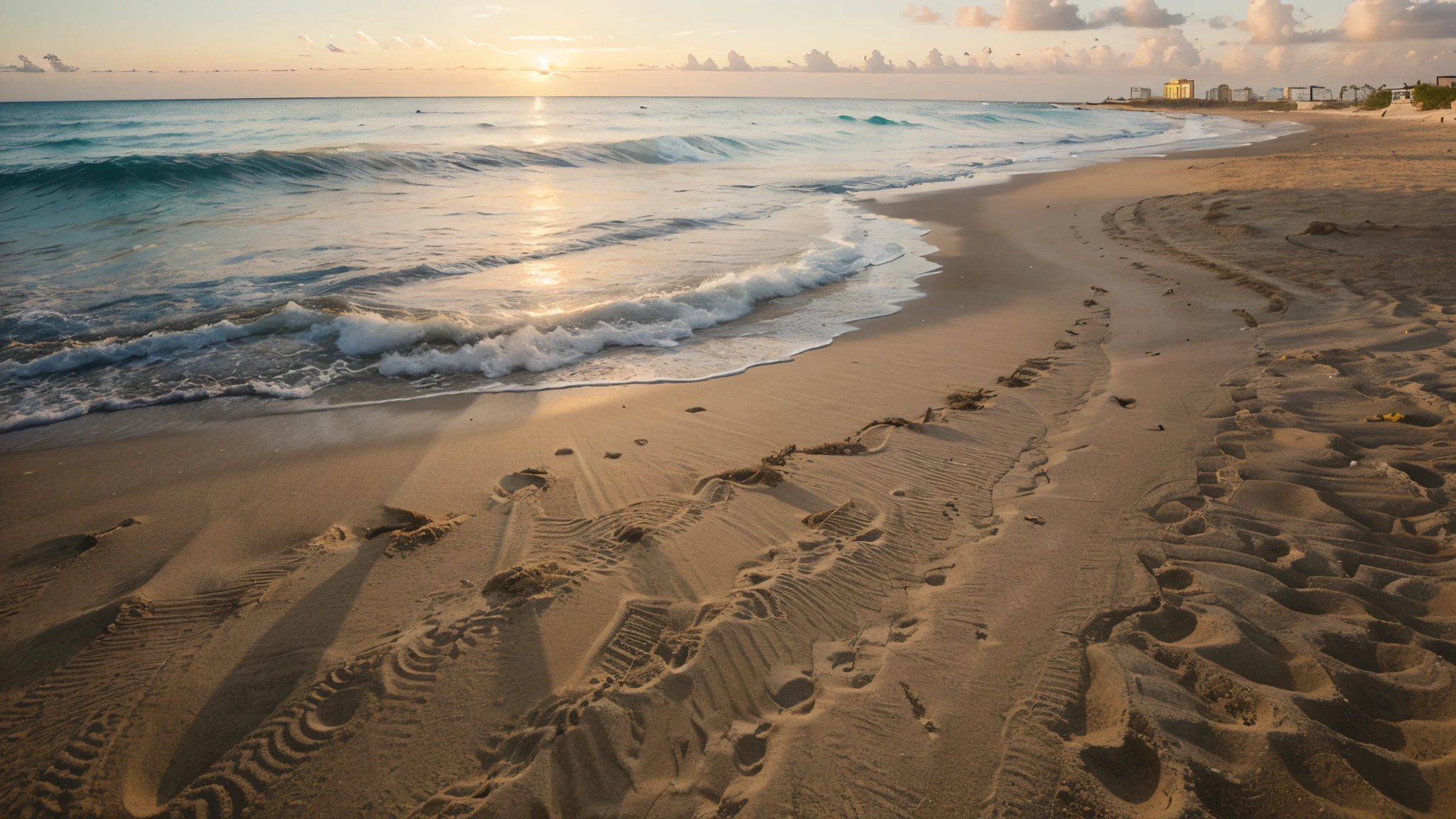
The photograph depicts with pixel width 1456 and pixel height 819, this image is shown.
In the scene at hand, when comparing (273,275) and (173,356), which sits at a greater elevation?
(273,275)

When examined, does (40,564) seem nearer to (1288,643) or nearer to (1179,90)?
(1288,643)

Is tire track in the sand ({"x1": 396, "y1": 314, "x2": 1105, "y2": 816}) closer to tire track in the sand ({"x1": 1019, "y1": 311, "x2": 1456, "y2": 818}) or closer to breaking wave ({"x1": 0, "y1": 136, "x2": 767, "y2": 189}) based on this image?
tire track in the sand ({"x1": 1019, "y1": 311, "x2": 1456, "y2": 818})

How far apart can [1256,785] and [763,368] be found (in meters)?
4.37

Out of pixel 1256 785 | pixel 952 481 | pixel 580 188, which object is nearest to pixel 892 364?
pixel 952 481

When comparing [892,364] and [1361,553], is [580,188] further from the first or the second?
[1361,553]

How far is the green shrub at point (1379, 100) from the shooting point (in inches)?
2005

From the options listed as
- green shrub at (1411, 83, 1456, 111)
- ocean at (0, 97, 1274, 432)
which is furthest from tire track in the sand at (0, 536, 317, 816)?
green shrub at (1411, 83, 1456, 111)

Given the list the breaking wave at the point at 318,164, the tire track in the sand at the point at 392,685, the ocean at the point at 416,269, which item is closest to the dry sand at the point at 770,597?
the tire track in the sand at the point at 392,685

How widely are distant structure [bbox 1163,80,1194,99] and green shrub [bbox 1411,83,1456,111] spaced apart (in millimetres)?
72356

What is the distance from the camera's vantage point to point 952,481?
3.72 metres

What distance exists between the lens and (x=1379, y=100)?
51281 mm

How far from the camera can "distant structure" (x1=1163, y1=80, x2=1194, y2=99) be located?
341ft

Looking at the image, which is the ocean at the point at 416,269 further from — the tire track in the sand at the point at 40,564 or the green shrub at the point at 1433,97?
the green shrub at the point at 1433,97

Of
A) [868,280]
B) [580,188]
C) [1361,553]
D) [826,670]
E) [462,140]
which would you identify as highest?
[462,140]
